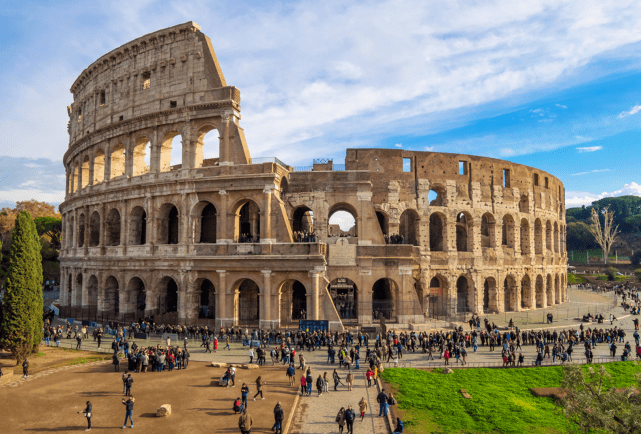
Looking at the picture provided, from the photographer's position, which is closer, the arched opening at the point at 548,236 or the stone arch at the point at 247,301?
the stone arch at the point at 247,301

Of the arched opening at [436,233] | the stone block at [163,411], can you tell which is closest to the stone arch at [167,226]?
the stone block at [163,411]

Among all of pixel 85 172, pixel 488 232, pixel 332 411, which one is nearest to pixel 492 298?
pixel 488 232

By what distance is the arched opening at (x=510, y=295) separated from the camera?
3891cm

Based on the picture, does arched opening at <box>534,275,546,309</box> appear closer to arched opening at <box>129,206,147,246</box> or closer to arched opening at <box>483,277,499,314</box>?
arched opening at <box>483,277,499,314</box>

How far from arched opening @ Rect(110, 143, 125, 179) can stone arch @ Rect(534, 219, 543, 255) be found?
4207 cm

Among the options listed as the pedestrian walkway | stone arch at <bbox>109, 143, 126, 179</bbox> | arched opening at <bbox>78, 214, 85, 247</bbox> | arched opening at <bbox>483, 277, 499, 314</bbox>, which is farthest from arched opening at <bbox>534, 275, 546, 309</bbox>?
arched opening at <bbox>78, 214, 85, 247</bbox>

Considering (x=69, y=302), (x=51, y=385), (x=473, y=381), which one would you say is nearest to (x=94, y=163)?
(x=69, y=302)

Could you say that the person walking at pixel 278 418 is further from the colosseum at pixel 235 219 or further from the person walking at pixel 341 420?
the colosseum at pixel 235 219

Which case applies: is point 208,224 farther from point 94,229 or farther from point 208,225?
point 94,229

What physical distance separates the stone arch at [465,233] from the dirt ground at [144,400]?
2360 cm

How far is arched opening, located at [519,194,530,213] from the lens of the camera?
40.7m

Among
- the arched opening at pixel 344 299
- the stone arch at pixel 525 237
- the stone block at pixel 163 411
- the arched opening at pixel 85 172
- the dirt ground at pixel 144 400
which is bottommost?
the dirt ground at pixel 144 400

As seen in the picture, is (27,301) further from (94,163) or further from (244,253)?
(94,163)

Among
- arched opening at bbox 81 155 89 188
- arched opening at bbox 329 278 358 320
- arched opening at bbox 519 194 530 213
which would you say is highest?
arched opening at bbox 81 155 89 188
